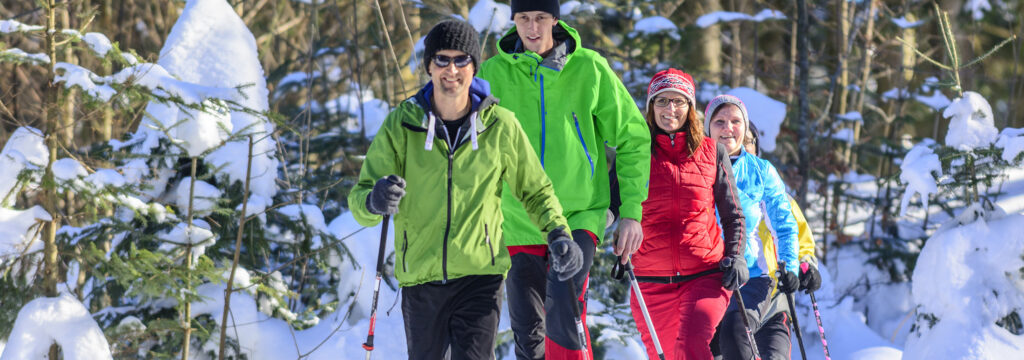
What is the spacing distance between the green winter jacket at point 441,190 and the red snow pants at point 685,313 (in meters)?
1.17

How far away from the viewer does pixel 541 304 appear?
4508 millimetres

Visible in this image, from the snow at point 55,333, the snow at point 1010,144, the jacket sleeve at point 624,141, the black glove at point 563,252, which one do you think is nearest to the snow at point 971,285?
the snow at point 1010,144

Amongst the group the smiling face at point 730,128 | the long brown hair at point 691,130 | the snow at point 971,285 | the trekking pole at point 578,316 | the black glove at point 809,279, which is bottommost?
the snow at point 971,285

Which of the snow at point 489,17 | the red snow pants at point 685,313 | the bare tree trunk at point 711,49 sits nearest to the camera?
the red snow pants at point 685,313

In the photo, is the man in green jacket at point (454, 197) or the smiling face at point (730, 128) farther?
the smiling face at point (730, 128)

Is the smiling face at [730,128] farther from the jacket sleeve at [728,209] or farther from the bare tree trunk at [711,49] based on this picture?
the bare tree trunk at [711,49]

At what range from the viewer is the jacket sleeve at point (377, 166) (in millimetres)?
3695

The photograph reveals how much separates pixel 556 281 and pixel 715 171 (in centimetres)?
114

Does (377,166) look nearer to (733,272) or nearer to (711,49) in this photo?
(733,272)

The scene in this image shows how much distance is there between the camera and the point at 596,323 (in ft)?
26.7

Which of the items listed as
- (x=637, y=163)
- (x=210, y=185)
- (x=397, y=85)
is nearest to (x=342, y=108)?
(x=397, y=85)

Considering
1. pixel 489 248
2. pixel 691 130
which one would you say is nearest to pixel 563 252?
pixel 489 248

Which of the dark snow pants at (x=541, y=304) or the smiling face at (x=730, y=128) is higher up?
the smiling face at (x=730, y=128)

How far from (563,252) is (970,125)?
5374 mm
